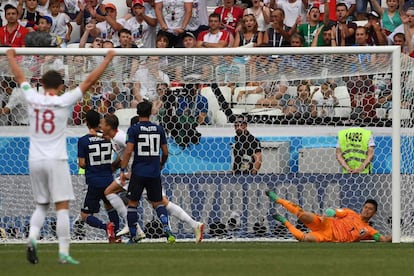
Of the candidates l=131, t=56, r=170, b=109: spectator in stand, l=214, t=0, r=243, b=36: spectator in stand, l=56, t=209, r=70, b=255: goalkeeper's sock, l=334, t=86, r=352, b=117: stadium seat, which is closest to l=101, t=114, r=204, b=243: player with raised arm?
l=131, t=56, r=170, b=109: spectator in stand

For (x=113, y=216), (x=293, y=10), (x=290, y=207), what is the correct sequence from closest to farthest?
1. (x=290, y=207)
2. (x=113, y=216)
3. (x=293, y=10)

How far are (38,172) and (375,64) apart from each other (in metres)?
7.26

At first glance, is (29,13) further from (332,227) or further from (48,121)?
(48,121)

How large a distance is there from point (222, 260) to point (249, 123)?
16.9 feet

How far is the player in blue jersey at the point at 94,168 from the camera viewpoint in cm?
1650

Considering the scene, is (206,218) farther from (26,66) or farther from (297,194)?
(26,66)

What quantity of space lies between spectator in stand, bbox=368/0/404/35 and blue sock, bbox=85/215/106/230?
293 inches

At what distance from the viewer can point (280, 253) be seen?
13.4 metres

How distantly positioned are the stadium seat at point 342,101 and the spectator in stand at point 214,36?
450 cm

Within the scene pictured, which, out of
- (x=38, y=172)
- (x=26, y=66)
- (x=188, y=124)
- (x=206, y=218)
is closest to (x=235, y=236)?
(x=206, y=218)

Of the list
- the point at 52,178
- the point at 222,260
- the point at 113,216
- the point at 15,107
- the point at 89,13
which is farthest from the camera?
the point at 89,13

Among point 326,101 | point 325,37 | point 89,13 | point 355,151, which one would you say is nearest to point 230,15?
point 325,37

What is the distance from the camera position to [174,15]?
71.9 feet

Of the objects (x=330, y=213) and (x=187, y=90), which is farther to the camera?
(x=187, y=90)
